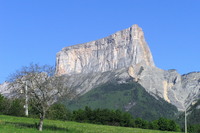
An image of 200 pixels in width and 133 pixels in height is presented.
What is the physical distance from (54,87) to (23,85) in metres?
3.04

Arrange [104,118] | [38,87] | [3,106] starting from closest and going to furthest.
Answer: [38,87] → [3,106] → [104,118]

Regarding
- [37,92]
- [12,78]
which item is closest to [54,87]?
[37,92]

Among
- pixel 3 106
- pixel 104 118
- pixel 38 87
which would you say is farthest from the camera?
pixel 104 118

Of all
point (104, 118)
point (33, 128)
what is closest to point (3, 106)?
point (33, 128)

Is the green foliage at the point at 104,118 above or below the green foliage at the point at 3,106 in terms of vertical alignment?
below

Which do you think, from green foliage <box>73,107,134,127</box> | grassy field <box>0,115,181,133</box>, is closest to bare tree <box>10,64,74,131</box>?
grassy field <box>0,115,181,133</box>

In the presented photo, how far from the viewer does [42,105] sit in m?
34.2

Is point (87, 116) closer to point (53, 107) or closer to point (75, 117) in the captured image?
point (75, 117)

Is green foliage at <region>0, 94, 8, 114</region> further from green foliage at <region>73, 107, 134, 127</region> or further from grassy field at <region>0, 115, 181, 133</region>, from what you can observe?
green foliage at <region>73, 107, 134, 127</region>

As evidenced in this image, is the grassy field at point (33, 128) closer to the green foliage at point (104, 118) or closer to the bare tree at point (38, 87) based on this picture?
the bare tree at point (38, 87)

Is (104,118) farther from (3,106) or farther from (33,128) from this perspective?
(33,128)

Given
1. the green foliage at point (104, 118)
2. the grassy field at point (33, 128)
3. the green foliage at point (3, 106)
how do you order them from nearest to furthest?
the grassy field at point (33, 128)
the green foliage at point (3, 106)
the green foliage at point (104, 118)

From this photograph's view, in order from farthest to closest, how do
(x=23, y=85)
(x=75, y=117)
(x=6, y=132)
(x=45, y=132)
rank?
(x=75, y=117) → (x=23, y=85) → (x=45, y=132) → (x=6, y=132)

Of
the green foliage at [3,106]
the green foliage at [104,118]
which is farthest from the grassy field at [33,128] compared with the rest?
the green foliage at [104,118]
